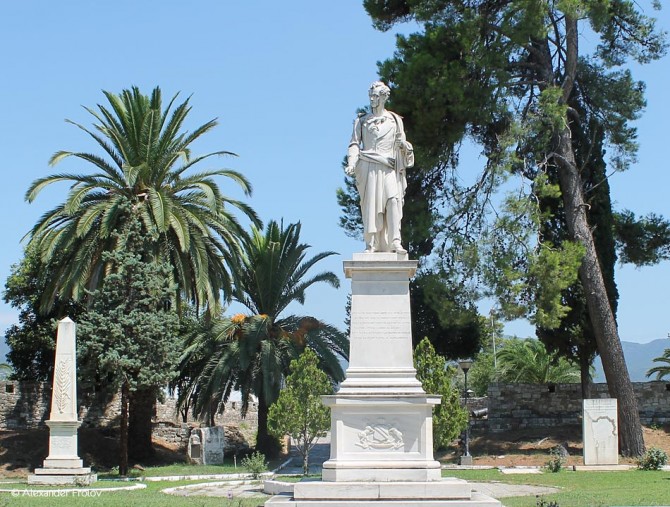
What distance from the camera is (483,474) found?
2047cm

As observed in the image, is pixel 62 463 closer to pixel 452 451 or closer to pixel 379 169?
pixel 452 451

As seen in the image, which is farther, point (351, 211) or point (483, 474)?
point (351, 211)

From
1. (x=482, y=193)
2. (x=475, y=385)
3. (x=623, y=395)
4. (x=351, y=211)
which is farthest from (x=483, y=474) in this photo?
(x=475, y=385)

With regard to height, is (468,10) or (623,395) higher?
(468,10)

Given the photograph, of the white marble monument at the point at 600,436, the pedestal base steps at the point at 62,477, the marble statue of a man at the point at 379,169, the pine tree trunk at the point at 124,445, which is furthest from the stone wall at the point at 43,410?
the marble statue of a man at the point at 379,169

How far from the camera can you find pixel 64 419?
2219 centimetres

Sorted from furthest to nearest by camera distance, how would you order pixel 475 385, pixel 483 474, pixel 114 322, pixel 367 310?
1. pixel 475 385
2. pixel 114 322
3. pixel 483 474
4. pixel 367 310

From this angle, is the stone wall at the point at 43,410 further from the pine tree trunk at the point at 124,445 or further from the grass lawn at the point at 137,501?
the grass lawn at the point at 137,501

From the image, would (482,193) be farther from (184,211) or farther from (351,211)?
(184,211)

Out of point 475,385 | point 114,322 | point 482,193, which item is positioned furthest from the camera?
point 475,385

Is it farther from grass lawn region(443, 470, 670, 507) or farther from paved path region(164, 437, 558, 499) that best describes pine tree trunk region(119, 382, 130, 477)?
grass lawn region(443, 470, 670, 507)

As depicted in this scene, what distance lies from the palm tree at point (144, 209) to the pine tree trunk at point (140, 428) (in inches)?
135

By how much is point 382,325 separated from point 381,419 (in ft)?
3.94

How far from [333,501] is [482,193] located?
56.5 feet
